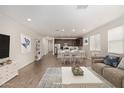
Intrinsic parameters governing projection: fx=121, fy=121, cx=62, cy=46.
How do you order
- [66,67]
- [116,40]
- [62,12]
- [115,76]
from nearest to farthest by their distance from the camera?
[115,76] < [62,12] < [66,67] < [116,40]

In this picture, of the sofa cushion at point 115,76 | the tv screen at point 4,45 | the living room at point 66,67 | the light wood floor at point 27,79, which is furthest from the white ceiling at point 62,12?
the light wood floor at point 27,79


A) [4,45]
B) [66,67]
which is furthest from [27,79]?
[66,67]

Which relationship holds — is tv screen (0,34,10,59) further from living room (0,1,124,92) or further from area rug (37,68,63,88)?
area rug (37,68,63,88)

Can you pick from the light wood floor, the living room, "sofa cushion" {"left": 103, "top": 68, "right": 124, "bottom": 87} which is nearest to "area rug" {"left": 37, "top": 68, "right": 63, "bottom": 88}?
the living room

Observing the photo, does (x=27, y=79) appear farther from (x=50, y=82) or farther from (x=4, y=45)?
(x=4, y=45)

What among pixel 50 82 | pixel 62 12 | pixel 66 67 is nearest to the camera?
pixel 50 82

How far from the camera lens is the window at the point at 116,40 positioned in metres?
5.25

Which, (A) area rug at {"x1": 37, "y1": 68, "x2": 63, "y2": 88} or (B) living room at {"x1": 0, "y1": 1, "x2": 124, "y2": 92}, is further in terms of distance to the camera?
(A) area rug at {"x1": 37, "y1": 68, "x2": 63, "y2": 88}

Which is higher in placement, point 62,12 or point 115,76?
point 62,12

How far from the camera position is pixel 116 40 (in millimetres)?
5766

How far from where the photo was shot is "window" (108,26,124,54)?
525cm

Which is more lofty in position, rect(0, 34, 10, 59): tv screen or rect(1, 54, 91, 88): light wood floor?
rect(0, 34, 10, 59): tv screen
